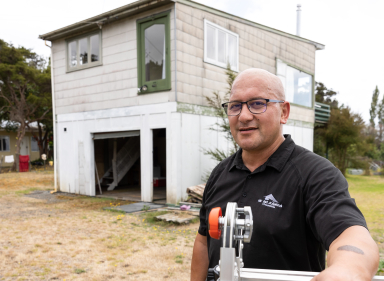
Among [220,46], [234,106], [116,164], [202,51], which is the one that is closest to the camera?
[234,106]

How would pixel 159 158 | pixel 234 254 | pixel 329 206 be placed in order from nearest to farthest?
pixel 234 254, pixel 329 206, pixel 159 158

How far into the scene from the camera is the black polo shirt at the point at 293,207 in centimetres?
131

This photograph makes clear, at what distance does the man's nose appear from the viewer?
1.76 metres

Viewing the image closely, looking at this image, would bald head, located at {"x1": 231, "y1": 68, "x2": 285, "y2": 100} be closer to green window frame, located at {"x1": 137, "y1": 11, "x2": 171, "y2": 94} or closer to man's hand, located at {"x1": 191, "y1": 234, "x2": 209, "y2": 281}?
man's hand, located at {"x1": 191, "y1": 234, "x2": 209, "y2": 281}

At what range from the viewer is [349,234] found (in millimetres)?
1152

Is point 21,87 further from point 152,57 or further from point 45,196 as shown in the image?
point 152,57

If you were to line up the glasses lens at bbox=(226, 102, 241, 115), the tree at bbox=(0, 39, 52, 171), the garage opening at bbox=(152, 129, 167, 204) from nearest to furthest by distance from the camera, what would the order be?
the glasses lens at bbox=(226, 102, 241, 115) < the garage opening at bbox=(152, 129, 167, 204) < the tree at bbox=(0, 39, 52, 171)

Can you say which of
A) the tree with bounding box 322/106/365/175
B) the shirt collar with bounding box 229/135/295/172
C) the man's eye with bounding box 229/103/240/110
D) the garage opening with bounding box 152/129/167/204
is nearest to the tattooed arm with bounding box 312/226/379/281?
the shirt collar with bounding box 229/135/295/172

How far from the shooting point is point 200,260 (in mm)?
2066

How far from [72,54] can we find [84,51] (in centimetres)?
76

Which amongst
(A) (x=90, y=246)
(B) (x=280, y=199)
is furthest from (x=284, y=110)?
(A) (x=90, y=246)

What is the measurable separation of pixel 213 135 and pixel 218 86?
1663mm

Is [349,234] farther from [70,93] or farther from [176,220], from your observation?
[70,93]

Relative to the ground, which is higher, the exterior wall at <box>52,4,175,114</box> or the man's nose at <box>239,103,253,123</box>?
the exterior wall at <box>52,4,175,114</box>
